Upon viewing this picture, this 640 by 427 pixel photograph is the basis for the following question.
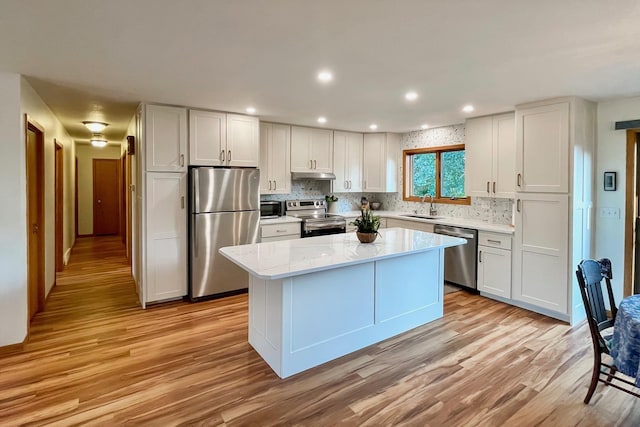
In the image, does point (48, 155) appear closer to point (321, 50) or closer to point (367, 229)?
point (321, 50)

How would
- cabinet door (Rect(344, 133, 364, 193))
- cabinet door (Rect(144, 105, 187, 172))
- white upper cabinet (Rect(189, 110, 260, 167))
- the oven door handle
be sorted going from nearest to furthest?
cabinet door (Rect(144, 105, 187, 172)), white upper cabinet (Rect(189, 110, 260, 167)), the oven door handle, cabinet door (Rect(344, 133, 364, 193))

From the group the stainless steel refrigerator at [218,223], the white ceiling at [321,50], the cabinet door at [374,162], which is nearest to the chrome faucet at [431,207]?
the cabinet door at [374,162]

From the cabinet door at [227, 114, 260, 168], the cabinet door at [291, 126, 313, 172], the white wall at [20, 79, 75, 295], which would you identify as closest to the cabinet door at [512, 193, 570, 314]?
the cabinet door at [291, 126, 313, 172]

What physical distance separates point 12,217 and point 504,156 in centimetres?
504

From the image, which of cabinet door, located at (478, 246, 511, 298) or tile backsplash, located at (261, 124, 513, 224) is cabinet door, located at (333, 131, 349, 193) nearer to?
tile backsplash, located at (261, 124, 513, 224)

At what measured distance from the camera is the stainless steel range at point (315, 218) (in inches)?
196

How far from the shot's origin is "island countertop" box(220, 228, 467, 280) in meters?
2.31

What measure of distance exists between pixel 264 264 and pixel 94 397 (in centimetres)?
140

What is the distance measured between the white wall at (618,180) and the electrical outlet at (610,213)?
1.0 inches

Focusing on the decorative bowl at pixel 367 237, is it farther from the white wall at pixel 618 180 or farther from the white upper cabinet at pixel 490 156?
the white wall at pixel 618 180

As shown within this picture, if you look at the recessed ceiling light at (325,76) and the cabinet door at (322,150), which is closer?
the recessed ceiling light at (325,76)

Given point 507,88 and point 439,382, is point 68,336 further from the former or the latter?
point 507,88

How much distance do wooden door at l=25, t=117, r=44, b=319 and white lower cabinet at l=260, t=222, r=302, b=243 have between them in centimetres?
238

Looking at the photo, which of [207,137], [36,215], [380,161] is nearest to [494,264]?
[380,161]
